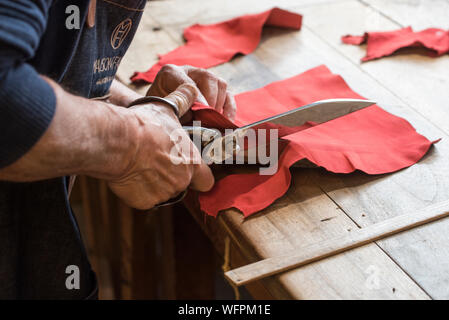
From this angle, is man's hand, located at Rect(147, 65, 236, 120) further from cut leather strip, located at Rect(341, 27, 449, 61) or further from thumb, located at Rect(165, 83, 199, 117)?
cut leather strip, located at Rect(341, 27, 449, 61)

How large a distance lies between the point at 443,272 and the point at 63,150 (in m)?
0.51

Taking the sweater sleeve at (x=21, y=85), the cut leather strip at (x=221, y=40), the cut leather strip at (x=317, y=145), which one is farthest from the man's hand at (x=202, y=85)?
the sweater sleeve at (x=21, y=85)

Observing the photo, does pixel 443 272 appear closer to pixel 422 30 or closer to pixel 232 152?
pixel 232 152

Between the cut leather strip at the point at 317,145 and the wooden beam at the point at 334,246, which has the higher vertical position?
the cut leather strip at the point at 317,145

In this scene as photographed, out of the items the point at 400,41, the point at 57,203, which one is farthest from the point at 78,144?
the point at 400,41

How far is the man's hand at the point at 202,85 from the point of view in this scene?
0.94m

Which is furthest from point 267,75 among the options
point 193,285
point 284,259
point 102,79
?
point 193,285

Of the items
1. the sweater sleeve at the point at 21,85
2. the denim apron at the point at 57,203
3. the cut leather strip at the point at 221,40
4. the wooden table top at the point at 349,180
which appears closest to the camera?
the sweater sleeve at the point at 21,85

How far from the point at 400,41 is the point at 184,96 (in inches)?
25.0

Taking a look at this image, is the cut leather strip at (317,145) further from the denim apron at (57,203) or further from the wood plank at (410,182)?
the denim apron at (57,203)

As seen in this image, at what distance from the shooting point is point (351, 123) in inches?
37.5

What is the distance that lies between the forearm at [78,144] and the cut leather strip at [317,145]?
173 mm

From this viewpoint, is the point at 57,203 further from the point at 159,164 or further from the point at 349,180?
the point at 349,180

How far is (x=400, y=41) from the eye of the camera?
1.23 m
